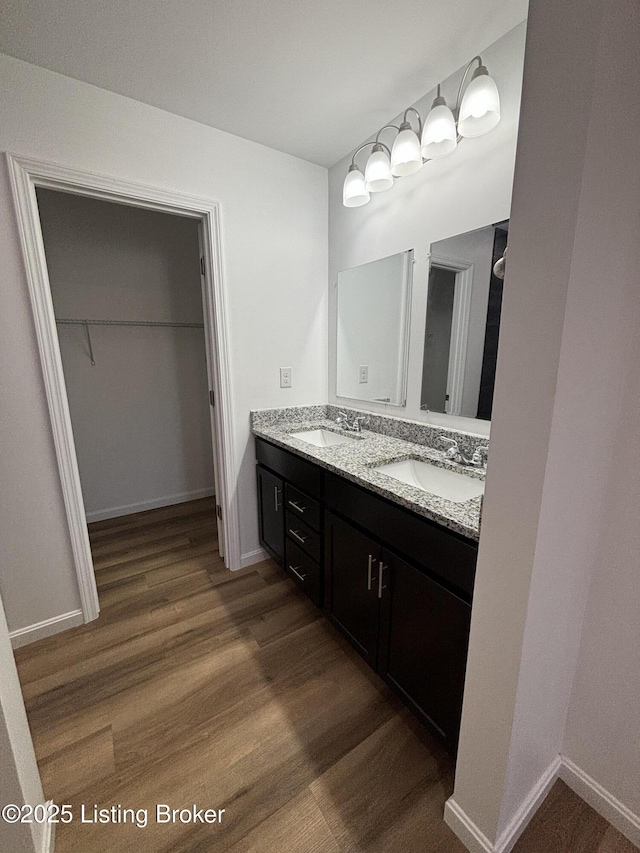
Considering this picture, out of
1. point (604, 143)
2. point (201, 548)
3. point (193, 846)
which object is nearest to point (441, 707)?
point (193, 846)

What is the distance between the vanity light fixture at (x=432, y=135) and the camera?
1.17 m

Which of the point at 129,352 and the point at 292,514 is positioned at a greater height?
the point at 129,352

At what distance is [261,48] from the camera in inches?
48.7

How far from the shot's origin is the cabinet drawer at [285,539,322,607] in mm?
1650

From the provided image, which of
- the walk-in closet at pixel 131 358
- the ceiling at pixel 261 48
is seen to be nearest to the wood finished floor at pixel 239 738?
Answer: the walk-in closet at pixel 131 358

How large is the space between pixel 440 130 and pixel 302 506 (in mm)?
1623

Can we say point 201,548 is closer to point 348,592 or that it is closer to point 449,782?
point 348,592

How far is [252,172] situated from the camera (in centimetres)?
182

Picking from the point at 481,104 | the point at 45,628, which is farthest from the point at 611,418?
the point at 45,628

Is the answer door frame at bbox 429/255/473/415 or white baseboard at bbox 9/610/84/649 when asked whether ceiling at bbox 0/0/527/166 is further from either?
white baseboard at bbox 9/610/84/649

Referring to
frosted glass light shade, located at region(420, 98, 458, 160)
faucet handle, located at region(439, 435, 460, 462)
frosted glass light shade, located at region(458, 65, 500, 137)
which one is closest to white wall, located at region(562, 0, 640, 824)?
faucet handle, located at region(439, 435, 460, 462)

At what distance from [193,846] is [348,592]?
2.68 feet

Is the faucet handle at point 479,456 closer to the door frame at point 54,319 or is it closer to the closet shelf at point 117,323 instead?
the door frame at point 54,319

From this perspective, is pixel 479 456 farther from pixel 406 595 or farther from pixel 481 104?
pixel 481 104
